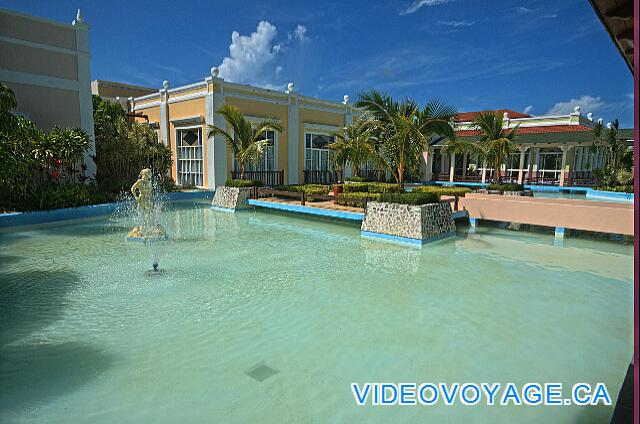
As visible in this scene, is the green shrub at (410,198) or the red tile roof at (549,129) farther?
the red tile roof at (549,129)

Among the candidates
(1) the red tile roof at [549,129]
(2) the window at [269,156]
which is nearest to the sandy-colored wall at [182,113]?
(2) the window at [269,156]

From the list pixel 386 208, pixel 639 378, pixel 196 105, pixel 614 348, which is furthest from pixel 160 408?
pixel 196 105

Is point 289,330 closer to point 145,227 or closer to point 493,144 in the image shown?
point 145,227

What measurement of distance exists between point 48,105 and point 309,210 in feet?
35.5

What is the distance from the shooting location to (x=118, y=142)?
16.7m

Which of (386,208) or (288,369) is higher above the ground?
(386,208)

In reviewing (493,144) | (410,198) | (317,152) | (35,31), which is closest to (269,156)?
(317,152)

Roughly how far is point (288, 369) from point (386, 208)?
6986 mm

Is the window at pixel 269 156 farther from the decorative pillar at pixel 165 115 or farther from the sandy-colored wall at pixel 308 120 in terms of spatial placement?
the decorative pillar at pixel 165 115

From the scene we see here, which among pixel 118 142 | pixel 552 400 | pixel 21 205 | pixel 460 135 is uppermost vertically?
pixel 460 135

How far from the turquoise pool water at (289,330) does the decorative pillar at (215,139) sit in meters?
10.6

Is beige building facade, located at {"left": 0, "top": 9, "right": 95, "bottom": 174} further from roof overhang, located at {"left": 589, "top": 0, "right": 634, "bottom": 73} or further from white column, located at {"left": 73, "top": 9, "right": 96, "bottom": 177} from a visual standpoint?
roof overhang, located at {"left": 589, "top": 0, "right": 634, "bottom": 73}

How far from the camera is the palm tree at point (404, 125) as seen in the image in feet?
33.0

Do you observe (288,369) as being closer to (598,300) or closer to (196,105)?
(598,300)
